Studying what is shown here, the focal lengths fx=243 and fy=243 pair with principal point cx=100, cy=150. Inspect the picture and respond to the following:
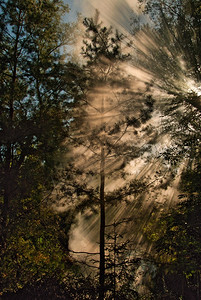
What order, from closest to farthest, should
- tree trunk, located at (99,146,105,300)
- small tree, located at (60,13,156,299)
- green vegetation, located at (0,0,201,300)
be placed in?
tree trunk, located at (99,146,105,300) → green vegetation, located at (0,0,201,300) → small tree, located at (60,13,156,299)

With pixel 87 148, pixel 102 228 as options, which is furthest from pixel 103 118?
pixel 102 228

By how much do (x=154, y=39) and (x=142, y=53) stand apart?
0.87 metres

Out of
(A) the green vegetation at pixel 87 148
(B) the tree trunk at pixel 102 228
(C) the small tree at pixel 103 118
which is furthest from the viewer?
(C) the small tree at pixel 103 118

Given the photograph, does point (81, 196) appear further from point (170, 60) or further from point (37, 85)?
point (170, 60)

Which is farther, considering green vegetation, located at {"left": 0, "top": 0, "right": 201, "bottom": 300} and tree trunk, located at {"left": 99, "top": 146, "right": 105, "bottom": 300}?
green vegetation, located at {"left": 0, "top": 0, "right": 201, "bottom": 300}

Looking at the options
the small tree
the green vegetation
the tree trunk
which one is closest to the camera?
the tree trunk

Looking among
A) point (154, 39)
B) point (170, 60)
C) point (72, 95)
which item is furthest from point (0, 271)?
point (154, 39)

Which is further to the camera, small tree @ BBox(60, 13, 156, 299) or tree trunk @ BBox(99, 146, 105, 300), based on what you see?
small tree @ BBox(60, 13, 156, 299)

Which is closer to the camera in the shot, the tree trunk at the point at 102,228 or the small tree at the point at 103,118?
the tree trunk at the point at 102,228

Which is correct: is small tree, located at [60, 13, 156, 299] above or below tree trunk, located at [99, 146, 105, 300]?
above

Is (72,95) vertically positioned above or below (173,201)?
above

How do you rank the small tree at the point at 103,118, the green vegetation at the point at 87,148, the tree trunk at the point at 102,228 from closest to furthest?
the tree trunk at the point at 102,228 < the green vegetation at the point at 87,148 < the small tree at the point at 103,118

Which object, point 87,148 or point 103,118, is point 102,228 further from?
point 103,118

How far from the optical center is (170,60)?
35.5ft
